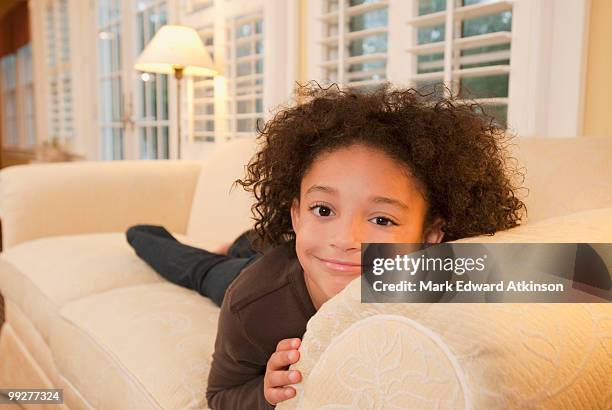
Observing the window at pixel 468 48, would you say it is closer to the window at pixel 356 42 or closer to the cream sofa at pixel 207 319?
the window at pixel 356 42

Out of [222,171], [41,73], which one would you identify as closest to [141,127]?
[222,171]

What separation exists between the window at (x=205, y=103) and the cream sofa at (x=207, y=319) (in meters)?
0.70

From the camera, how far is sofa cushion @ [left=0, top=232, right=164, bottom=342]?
1.37m

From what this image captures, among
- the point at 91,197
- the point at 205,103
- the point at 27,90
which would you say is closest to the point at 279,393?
the point at 91,197

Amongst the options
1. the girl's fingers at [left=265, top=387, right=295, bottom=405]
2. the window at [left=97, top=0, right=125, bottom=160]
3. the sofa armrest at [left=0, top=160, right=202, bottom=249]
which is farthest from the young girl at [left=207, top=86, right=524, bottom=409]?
the window at [left=97, top=0, right=125, bottom=160]

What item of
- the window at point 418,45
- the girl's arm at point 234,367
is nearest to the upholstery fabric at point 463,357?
the girl's arm at point 234,367

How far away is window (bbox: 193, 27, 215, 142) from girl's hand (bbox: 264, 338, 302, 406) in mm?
2279

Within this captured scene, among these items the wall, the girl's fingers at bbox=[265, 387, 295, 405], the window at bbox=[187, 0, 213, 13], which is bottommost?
the girl's fingers at bbox=[265, 387, 295, 405]

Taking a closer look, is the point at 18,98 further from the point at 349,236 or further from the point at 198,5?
the point at 349,236

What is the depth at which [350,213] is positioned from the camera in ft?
2.28

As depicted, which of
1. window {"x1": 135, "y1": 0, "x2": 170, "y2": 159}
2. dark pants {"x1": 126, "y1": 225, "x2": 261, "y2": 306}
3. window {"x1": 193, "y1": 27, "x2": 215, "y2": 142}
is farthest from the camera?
window {"x1": 135, "y1": 0, "x2": 170, "y2": 159}

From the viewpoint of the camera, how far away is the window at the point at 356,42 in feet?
6.33

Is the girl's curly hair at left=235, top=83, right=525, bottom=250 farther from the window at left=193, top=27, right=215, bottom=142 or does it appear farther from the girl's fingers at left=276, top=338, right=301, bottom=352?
the window at left=193, top=27, right=215, bottom=142

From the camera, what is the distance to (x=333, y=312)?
1.53 feet
